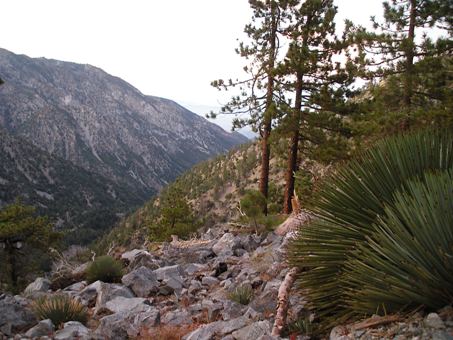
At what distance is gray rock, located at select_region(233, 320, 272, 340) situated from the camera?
4.63 m

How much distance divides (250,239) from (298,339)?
6.99 m

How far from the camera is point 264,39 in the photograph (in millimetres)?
16203

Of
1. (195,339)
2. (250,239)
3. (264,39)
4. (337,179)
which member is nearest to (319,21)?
(264,39)

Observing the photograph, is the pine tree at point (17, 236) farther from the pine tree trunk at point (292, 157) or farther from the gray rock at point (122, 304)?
the gray rock at point (122, 304)

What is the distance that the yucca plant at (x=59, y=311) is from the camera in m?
6.30

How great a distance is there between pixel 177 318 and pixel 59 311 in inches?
68.4

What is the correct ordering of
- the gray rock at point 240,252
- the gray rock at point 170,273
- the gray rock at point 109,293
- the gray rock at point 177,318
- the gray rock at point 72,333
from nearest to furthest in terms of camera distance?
1. the gray rock at point 72,333
2. the gray rock at point 177,318
3. the gray rock at point 109,293
4. the gray rock at point 170,273
5. the gray rock at point 240,252

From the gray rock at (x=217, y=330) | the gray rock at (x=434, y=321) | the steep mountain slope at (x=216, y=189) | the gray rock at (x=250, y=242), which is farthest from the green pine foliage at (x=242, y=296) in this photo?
the steep mountain slope at (x=216, y=189)

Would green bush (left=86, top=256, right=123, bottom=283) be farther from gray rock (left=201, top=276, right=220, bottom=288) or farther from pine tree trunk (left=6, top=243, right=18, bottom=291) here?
pine tree trunk (left=6, top=243, right=18, bottom=291)

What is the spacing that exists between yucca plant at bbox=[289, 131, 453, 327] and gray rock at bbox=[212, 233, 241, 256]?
6126 millimetres

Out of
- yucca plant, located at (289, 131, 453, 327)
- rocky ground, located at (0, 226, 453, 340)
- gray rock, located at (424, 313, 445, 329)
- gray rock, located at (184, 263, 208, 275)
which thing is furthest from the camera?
gray rock, located at (184, 263, 208, 275)

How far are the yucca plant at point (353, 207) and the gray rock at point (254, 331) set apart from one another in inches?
24.0

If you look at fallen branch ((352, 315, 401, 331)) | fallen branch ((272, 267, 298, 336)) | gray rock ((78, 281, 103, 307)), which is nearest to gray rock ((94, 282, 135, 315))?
gray rock ((78, 281, 103, 307))

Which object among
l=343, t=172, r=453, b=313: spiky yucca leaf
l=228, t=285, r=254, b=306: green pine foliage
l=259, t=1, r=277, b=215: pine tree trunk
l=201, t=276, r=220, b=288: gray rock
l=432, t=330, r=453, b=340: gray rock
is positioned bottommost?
l=201, t=276, r=220, b=288: gray rock
